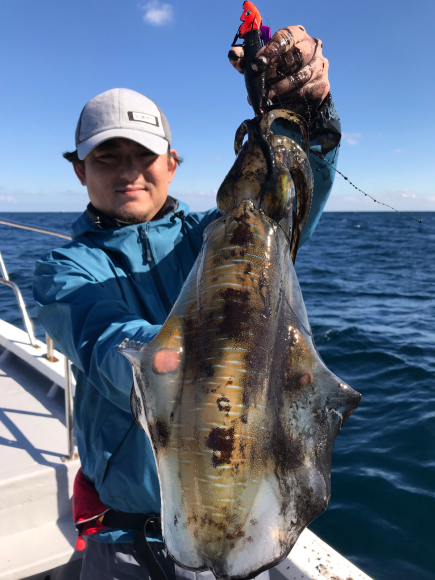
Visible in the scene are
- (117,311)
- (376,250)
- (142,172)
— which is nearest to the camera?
(117,311)

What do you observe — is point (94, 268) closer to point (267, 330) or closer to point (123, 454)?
point (123, 454)

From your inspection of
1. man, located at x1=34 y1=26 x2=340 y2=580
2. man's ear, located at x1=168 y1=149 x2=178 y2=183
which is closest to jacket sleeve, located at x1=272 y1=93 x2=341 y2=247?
man, located at x1=34 y1=26 x2=340 y2=580

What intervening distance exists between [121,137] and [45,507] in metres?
3.07

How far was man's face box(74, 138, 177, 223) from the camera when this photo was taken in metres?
2.49

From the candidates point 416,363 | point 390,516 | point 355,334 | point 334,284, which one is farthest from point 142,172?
point 334,284

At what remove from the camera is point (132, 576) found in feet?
7.53

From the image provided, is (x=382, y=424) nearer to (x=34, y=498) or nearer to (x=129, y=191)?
(x=34, y=498)

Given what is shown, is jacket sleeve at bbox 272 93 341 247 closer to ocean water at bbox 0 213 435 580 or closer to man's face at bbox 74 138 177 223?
man's face at bbox 74 138 177 223

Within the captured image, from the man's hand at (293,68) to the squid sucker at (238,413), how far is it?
3.02 ft

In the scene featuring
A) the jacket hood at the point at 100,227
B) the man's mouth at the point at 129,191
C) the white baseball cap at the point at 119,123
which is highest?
the white baseball cap at the point at 119,123

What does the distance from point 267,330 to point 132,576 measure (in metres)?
2.00

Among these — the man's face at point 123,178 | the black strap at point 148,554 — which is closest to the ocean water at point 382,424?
the black strap at point 148,554

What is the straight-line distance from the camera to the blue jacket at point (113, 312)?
1.63m

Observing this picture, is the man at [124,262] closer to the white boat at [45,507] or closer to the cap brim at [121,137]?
Answer: the cap brim at [121,137]
